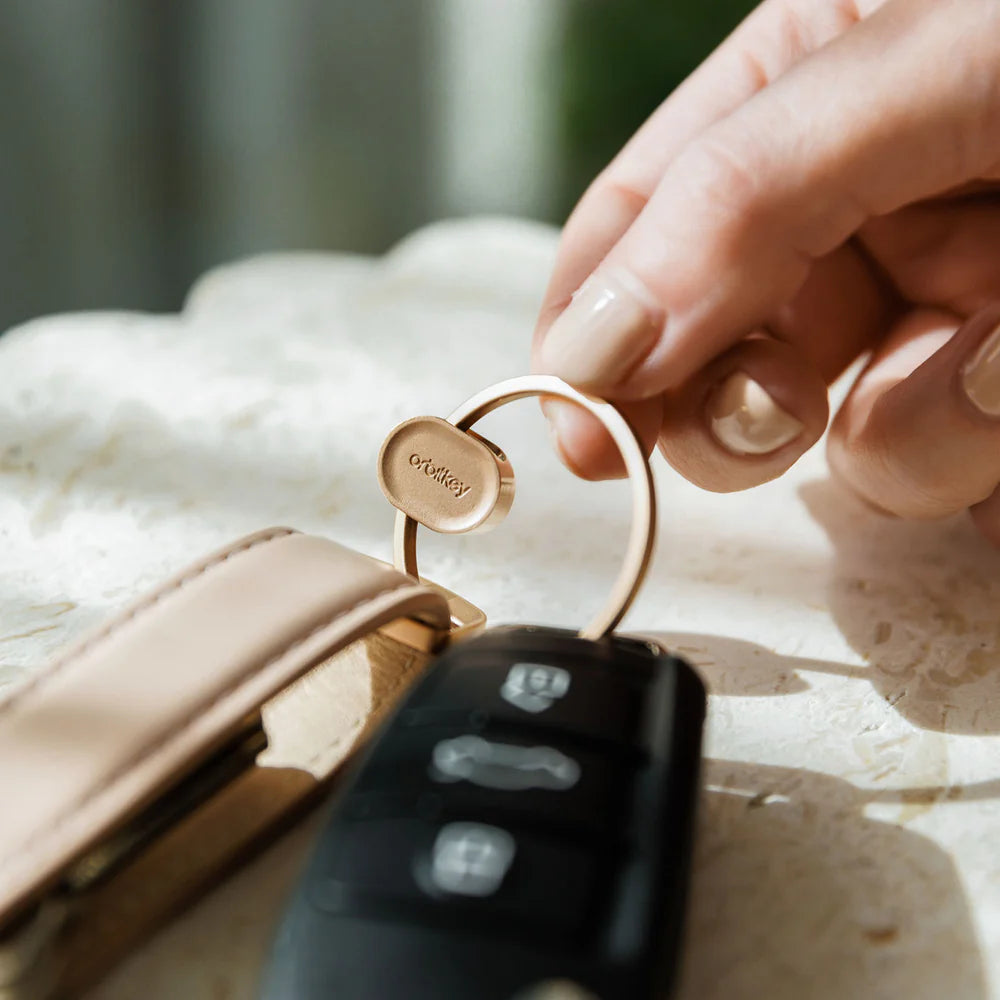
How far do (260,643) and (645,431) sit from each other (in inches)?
9.9

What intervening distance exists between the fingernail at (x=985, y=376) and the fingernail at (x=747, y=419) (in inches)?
3.6

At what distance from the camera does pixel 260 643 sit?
1.25 feet

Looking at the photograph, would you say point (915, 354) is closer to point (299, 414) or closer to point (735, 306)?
point (735, 306)

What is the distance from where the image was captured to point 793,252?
504 mm

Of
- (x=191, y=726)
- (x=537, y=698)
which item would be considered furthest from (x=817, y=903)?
(x=191, y=726)

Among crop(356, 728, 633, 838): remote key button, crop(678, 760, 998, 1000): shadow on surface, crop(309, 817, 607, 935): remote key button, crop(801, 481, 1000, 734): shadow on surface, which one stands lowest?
crop(801, 481, 1000, 734): shadow on surface

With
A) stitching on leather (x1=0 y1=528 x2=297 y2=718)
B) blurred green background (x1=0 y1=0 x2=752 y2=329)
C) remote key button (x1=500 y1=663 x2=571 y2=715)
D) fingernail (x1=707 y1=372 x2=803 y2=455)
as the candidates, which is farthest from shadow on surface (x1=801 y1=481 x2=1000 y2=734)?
blurred green background (x1=0 y1=0 x2=752 y2=329)

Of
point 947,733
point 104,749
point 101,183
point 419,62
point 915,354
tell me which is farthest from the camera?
point 419,62

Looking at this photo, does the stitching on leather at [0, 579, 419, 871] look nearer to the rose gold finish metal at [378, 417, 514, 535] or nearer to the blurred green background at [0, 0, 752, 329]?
the rose gold finish metal at [378, 417, 514, 535]

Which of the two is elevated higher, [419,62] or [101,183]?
[419,62]

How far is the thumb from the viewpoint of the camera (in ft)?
1.56

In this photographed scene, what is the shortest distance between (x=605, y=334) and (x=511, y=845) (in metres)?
0.25

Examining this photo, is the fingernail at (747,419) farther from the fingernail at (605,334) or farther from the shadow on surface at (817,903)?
the shadow on surface at (817,903)

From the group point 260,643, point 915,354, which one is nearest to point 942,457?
point 915,354
